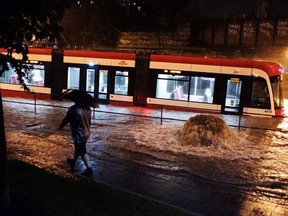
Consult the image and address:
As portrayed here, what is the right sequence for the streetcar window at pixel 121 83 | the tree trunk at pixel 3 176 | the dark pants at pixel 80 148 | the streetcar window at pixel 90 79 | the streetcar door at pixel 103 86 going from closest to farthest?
1. the tree trunk at pixel 3 176
2. the dark pants at pixel 80 148
3. the streetcar window at pixel 121 83
4. the streetcar door at pixel 103 86
5. the streetcar window at pixel 90 79

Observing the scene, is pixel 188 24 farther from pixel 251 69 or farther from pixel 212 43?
pixel 251 69

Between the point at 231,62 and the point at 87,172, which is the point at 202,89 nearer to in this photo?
the point at 231,62

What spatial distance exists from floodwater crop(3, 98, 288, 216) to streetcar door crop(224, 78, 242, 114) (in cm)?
372

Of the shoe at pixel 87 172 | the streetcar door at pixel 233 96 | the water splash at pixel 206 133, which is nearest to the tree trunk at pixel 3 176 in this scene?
the shoe at pixel 87 172

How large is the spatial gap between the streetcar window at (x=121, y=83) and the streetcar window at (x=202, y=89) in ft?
12.9

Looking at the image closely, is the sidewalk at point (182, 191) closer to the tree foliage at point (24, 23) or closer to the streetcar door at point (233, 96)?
the tree foliage at point (24, 23)

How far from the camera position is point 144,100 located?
870 inches

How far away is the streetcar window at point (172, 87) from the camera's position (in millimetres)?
21094

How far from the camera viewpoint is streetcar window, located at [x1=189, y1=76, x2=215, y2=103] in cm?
2059

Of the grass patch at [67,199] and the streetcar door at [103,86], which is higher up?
the streetcar door at [103,86]

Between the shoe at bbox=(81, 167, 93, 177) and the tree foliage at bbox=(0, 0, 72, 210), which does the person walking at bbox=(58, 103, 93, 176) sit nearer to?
the shoe at bbox=(81, 167, 93, 177)

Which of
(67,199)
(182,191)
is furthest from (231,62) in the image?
(67,199)

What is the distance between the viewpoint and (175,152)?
36.6 feet

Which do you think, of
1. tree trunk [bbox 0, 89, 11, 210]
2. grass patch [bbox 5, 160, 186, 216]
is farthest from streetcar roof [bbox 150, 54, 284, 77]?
tree trunk [bbox 0, 89, 11, 210]
